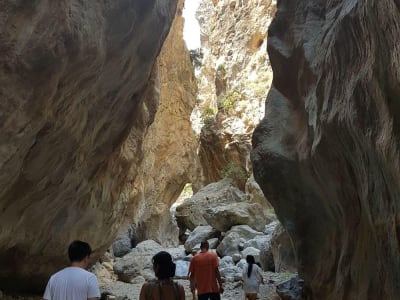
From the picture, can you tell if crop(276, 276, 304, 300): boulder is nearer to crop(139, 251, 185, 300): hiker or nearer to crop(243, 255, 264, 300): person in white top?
crop(243, 255, 264, 300): person in white top

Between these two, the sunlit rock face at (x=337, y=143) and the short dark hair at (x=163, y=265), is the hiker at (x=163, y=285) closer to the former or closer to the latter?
the short dark hair at (x=163, y=265)

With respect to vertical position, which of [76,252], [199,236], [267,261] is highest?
[199,236]

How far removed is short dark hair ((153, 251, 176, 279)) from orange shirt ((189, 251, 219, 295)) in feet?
11.7

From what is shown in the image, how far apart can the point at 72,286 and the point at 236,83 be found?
101 ft

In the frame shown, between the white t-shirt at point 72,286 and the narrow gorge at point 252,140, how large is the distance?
2571 millimetres

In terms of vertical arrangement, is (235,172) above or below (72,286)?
above

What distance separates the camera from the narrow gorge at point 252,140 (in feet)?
16.3

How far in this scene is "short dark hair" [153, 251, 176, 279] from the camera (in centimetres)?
352

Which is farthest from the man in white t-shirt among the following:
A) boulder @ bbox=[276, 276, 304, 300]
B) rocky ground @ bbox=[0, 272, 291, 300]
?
rocky ground @ bbox=[0, 272, 291, 300]

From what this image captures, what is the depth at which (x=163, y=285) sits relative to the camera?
11.6 feet

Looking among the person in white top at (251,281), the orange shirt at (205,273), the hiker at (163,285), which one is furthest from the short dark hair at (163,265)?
the person in white top at (251,281)

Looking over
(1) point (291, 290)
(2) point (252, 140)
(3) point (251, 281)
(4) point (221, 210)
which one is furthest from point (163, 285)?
(4) point (221, 210)

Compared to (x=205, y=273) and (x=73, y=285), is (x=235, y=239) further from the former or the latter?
(x=73, y=285)

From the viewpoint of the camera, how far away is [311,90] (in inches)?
306
